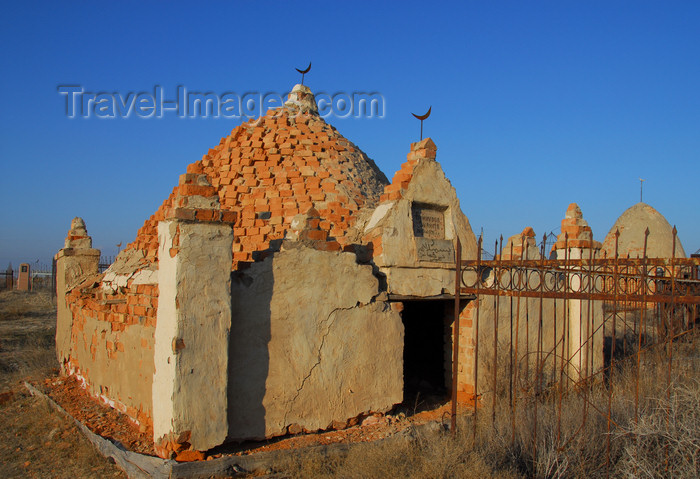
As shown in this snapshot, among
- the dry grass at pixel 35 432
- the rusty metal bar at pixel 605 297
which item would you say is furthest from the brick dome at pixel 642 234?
the dry grass at pixel 35 432

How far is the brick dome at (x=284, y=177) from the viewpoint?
7.81 metres

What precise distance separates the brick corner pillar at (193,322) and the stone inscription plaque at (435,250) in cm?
300

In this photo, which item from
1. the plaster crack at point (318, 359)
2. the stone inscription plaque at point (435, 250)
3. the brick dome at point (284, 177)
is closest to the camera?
the plaster crack at point (318, 359)

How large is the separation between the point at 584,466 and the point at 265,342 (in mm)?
3332

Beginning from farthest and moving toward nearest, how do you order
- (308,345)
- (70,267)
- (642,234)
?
(642,234), (70,267), (308,345)

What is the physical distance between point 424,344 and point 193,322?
21.5 feet

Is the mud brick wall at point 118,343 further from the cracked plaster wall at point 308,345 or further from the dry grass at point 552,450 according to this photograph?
the dry grass at point 552,450

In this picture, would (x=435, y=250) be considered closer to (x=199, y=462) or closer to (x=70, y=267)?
(x=199, y=462)

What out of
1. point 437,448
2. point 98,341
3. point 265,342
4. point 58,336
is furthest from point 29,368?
point 437,448

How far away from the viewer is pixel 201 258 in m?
5.19

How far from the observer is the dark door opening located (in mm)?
9867

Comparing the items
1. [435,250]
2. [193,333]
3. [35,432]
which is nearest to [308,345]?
[193,333]

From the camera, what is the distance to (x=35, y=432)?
6.76 m

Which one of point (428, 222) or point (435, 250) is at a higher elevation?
point (428, 222)
